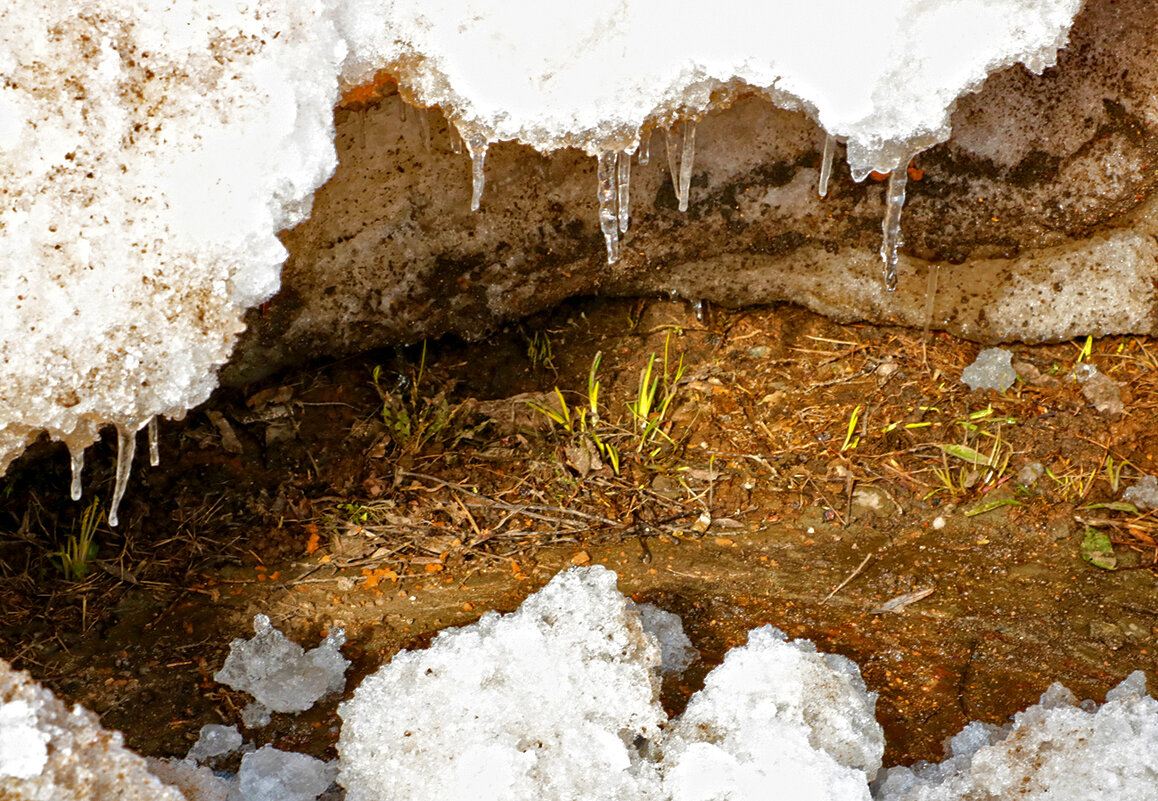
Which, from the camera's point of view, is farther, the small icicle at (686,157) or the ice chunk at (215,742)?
the small icicle at (686,157)

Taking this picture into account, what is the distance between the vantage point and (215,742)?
2385 mm

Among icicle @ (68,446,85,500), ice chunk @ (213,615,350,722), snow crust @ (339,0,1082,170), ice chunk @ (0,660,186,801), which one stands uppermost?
snow crust @ (339,0,1082,170)

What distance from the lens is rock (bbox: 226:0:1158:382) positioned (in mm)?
2969

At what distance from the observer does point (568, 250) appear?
10.9ft


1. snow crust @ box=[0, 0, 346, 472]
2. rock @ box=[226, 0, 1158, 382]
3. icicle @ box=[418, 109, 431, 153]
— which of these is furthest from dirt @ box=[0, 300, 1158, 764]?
snow crust @ box=[0, 0, 346, 472]

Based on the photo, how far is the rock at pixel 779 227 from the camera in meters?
2.97

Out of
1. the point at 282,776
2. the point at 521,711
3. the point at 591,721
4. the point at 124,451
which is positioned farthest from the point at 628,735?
the point at 124,451

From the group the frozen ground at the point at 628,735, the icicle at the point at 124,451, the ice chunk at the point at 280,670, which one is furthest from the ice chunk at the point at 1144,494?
the icicle at the point at 124,451

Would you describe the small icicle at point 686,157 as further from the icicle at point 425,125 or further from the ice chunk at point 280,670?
the ice chunk at point 280,670

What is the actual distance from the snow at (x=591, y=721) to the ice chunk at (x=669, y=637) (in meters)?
0.24

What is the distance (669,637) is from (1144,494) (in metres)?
1.56

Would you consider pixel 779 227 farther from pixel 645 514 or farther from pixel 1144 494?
pixel 1144 494

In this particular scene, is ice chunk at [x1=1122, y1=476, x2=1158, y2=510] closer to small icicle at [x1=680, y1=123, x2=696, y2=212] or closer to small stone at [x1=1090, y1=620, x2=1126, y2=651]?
small stone at [x1=1090, y1=620, x2=1126, y2=651]

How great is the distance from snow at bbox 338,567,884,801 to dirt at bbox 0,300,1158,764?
23 centimetres
